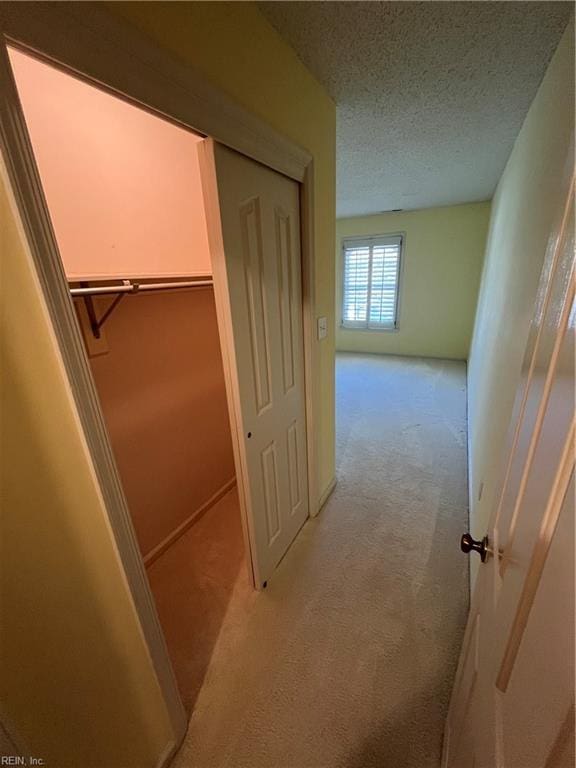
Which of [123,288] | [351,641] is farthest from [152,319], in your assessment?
[351,641]

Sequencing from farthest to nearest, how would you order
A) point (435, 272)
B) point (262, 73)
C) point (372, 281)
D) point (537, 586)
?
point (372, 281)
point (435, 272)
point (262, 73)
point (537, 586)

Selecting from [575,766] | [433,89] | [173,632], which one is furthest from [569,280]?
[173,632]

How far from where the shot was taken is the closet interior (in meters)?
1.22

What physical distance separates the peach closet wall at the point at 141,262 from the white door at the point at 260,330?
432mm

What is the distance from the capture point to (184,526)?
1.99 meters

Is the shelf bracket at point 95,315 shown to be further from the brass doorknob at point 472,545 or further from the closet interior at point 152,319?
the brass doorknob at point 472,545

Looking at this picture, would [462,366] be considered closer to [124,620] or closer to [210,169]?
[210,169]

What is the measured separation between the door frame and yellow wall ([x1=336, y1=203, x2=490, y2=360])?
4.60m

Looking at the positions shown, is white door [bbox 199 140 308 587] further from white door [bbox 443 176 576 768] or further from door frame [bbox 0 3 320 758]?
white door [bbox 443 176 576 768]

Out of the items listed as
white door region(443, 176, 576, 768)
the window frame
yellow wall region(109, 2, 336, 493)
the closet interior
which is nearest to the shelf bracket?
the closet interior

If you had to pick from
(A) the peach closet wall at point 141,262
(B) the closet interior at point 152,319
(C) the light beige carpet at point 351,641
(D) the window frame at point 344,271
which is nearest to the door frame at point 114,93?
(C) the light beige carpet at point 351,641

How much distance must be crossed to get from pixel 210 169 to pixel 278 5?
62 centimetres

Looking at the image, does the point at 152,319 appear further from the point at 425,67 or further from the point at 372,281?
the point at 372,281

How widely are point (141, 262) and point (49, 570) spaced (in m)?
1.36
